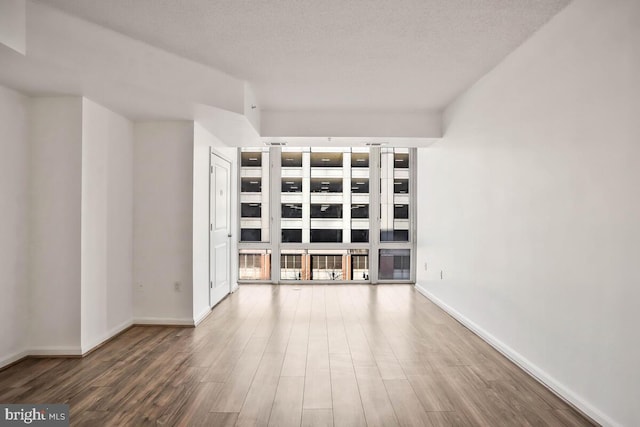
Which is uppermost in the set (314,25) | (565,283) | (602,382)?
(314,25)

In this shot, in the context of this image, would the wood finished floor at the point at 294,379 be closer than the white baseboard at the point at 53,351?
Yes

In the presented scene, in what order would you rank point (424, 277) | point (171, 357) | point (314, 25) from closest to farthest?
point (314, 25) < point (171, 357) < point (424, 277)

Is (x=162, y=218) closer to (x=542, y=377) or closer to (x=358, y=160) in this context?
(x=358, y=160)

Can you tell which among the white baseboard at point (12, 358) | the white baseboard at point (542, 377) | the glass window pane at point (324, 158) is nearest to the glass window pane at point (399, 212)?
the glass window pane at point (324, 158)

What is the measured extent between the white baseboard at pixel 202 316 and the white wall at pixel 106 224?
0.72 metres

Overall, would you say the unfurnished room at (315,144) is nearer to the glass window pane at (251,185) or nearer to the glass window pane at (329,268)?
the glass window pane at (329,268)

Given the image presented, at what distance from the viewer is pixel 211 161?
5105 millimetres

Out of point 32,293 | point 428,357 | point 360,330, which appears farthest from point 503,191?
point 32,293

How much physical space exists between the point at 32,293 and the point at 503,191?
4.29 m

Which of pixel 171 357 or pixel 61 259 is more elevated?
pixel 61 259

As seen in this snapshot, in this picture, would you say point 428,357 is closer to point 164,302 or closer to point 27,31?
point 164,302

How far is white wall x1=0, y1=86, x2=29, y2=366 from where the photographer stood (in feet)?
10.4

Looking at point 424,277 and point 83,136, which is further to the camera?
point 424,277

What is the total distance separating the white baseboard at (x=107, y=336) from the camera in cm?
353
